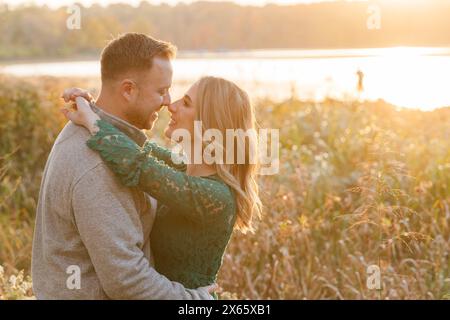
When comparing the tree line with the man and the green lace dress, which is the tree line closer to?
the man

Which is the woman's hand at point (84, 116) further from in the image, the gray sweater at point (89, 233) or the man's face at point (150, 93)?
the man's face at point (150, 93)

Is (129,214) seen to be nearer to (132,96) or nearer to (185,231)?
(185,231)

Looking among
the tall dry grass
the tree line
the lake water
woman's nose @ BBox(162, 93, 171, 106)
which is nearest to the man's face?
woman's nose @ BBox(162, 93, 171, 106)

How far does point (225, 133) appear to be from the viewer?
330 cm

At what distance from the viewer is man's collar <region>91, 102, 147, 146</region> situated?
10.3 ft

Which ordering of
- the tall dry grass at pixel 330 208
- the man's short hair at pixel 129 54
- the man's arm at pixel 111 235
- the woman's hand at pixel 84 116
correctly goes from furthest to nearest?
the tall dry grass at pixel 330 208 < the man's short hair at pixel 129 54 < the woman's hand at pixel 84 116 < the man's arm at pixel 111 235

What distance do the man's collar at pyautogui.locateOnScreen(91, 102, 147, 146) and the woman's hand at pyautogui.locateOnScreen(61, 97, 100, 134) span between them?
0.19ft

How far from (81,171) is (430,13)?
8.80 m

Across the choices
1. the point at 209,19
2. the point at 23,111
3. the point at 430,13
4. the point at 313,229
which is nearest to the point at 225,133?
the point at 313,229

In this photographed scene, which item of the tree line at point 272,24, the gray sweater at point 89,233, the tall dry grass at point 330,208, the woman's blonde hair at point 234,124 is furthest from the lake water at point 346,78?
the gray sweater at point 89,233

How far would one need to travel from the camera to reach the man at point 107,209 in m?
2.90

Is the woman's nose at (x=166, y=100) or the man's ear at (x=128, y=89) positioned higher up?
the man's ear at (x=128, y=89)

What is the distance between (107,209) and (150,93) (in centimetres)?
60

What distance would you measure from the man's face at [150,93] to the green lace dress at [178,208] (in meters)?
0.14
